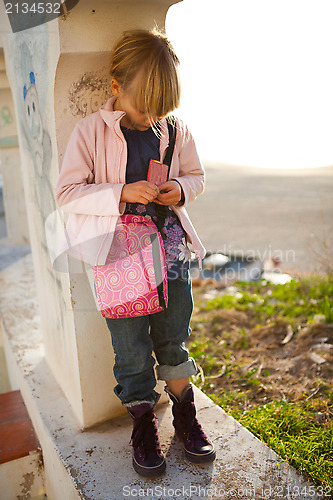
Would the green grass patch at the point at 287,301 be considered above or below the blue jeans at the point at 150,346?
→ below

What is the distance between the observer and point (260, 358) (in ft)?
9.92

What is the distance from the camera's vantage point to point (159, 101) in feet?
5.06

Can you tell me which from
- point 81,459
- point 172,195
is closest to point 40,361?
point 81,459

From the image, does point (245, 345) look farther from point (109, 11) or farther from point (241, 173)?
point (241, 173)

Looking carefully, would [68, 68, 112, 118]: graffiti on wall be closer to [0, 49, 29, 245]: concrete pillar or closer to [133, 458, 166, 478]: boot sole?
[133, 458, 166, 478]: boot sole

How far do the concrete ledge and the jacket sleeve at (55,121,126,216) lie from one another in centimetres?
102

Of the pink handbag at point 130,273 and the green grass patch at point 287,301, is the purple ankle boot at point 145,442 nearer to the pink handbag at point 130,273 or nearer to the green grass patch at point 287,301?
the pink handbag at point 130,273

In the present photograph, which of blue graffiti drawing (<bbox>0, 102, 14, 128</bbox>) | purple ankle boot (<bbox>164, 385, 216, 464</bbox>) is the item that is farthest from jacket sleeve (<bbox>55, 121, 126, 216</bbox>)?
blue graffiti drawing (<bbox>0, 102, 14, 128</bbox>)

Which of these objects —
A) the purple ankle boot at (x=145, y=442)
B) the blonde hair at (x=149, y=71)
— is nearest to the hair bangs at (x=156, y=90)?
the blonde hair at (x=149, y=71)

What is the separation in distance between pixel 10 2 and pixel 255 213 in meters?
7.07

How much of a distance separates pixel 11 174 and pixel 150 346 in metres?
3.28

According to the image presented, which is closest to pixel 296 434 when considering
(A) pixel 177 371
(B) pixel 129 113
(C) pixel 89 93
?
(A) pixel 177 371

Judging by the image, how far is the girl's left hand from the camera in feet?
5.43

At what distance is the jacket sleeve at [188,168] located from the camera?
1.73 meters
